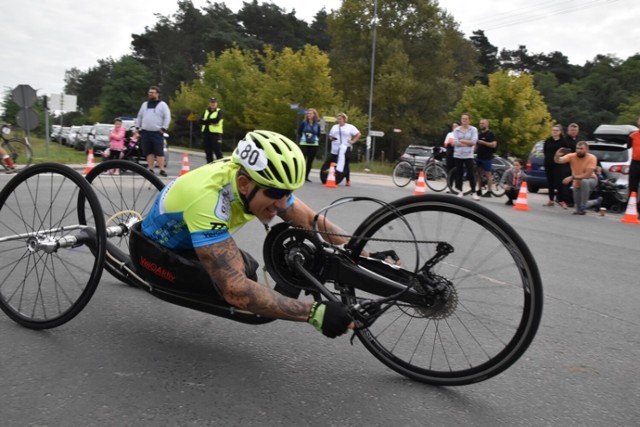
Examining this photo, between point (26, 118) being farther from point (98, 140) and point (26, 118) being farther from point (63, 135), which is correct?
point (63, 135)

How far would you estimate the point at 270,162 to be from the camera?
8.53ft

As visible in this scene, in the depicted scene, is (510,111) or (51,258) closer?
(51,258)

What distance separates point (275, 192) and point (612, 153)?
1465 cm

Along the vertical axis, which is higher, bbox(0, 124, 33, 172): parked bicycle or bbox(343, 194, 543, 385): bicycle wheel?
bbox(0, 124, 33, 172): parked bicycle

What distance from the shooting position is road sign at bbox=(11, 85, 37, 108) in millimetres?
17109

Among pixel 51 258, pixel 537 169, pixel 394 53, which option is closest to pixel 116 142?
pixel 537 169

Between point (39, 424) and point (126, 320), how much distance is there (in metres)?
1.23

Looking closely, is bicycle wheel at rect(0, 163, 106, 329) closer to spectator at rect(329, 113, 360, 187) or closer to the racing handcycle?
the racing handcycle

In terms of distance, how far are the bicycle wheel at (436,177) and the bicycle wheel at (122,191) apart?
11.8 metres

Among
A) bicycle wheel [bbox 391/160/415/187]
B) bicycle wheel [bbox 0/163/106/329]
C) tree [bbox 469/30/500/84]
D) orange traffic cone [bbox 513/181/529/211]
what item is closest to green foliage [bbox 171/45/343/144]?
bicycle wheel [bbox 391/160/415/187]

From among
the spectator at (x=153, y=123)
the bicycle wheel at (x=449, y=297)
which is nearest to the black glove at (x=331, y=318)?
the bicycle wheel at (x=449, y=297)

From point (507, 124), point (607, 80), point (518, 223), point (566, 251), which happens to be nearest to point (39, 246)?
point (566, 251)

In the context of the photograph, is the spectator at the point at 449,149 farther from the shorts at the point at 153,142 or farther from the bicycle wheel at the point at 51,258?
the bicycle wheel at the point at 51,258

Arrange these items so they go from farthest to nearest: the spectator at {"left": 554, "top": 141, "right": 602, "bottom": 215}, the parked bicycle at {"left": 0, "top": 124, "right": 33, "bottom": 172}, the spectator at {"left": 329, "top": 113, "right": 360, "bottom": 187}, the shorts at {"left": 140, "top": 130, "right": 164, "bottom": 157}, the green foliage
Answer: the green foliage
the parked bicycle at {"left": 0, "top": 124, "right": 33, "bottom": 172}
the spectator at {"left": 329, "top": 113, "right": 360, "bottom": 187}
the shorts at {"left": 140, "top": 130, "right": 164, "bottom": 157}
the spectator at {"left": 554, "top": 141, "right": 602, "bottom": 215}
